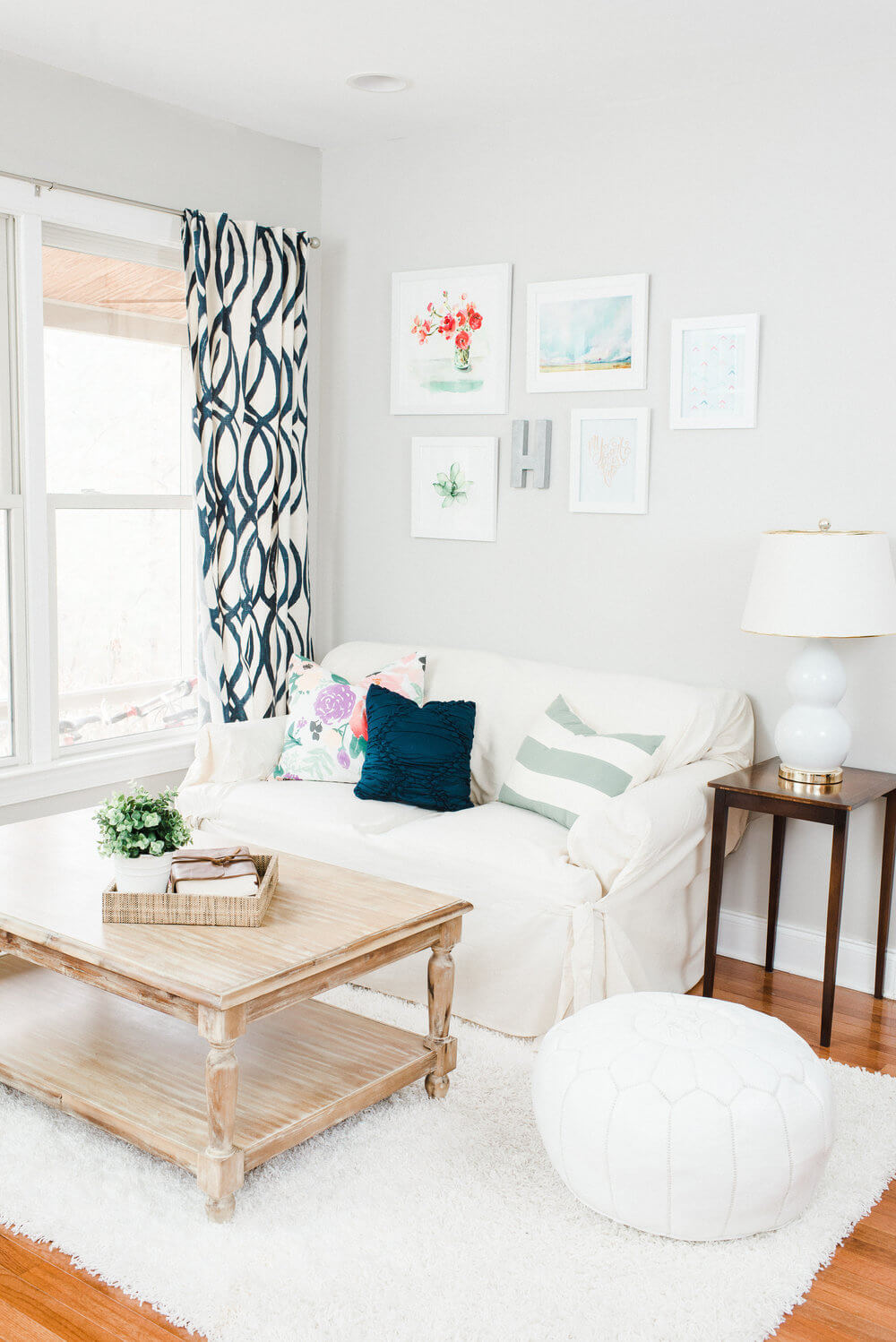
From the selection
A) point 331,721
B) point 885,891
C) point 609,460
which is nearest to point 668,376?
point 609,460

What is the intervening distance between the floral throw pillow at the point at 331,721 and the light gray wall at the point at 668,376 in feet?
1.45

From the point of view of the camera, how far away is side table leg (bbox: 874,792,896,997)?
3.27 m

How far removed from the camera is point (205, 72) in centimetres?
354

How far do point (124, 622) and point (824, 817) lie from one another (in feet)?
7.75

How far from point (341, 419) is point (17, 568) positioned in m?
1.42

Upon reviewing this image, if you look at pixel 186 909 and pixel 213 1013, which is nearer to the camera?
pixel 213 1013

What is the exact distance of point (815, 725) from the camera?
3.16 meters

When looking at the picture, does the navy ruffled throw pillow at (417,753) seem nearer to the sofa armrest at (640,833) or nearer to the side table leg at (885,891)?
the sofa armrest at (640,833)

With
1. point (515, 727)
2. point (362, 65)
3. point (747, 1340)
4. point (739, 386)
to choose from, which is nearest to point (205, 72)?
point (362, 65)

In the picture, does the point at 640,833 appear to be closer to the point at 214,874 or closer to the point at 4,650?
the point at 214,874

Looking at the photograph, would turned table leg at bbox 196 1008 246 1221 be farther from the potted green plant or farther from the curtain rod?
the curtain rod

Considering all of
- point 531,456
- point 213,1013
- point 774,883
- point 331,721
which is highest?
point 531,456

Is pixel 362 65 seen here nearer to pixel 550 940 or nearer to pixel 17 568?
pixel 17 568

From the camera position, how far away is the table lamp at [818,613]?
3.01m
